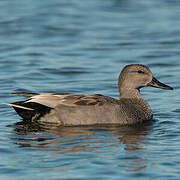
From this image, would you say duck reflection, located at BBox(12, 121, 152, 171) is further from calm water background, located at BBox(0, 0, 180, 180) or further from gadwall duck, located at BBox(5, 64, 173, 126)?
gadwall duck, located at BBox(5, 64, 173, 126)

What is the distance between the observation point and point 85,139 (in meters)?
9.30

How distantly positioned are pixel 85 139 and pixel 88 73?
5492mm

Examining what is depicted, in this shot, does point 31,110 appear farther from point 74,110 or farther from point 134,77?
point 134,77

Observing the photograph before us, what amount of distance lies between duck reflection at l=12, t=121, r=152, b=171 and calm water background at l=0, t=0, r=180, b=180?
16mm

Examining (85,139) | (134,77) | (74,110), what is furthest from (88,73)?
(85,139)

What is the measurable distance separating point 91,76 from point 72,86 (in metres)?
1.06

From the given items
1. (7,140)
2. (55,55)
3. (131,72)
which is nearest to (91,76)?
(55,55)

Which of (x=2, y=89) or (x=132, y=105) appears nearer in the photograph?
(x=132, y=105)

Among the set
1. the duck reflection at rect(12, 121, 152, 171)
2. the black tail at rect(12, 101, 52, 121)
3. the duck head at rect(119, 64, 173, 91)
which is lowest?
the duck reflection at rect(12, 121, 152, 171)

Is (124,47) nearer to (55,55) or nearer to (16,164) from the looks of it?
(55,55)

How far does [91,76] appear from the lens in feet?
47.1

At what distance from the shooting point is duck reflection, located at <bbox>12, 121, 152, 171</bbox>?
28.4ft

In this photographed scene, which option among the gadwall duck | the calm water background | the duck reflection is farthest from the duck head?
the duck reflection

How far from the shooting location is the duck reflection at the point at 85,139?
8648 millimetres
